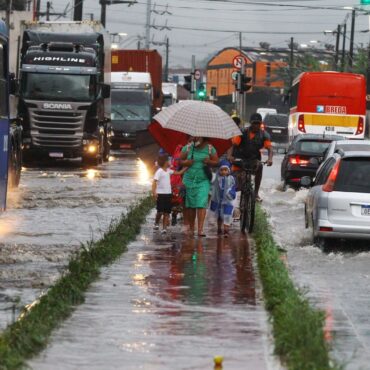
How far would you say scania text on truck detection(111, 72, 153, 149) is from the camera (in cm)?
5597

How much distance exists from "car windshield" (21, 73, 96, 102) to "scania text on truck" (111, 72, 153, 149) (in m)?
15.0

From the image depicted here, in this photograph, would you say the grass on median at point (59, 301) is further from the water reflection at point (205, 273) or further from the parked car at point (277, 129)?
the parked car at point (277, 129)

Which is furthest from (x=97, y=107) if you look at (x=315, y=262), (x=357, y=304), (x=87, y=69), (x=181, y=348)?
(x=181, y=348)

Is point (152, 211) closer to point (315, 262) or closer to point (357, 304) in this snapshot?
point (315, 262)

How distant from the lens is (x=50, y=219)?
21453 millimetres

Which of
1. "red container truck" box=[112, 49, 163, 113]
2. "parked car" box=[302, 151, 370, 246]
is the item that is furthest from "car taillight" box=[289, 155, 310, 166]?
"red container truck" box=[112, 49, 163, 113]

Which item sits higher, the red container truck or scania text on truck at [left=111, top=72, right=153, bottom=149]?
the red container truck

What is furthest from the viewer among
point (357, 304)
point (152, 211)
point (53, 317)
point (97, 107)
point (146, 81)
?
point (146, 81)

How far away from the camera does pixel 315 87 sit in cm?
5269

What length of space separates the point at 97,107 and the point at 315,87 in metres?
13.8

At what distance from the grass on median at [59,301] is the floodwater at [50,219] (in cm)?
23

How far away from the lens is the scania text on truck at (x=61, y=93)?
4003cm

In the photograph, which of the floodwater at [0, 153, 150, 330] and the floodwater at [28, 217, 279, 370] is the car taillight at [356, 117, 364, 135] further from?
the floodwater at [28, 217, 279, 370]

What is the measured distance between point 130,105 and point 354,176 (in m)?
38.5
